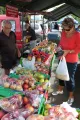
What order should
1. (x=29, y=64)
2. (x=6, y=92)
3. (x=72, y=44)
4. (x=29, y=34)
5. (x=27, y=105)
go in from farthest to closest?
(x=29, y=34)
(x=72, y=44)
(x=29, y=64)
(x=6, y=92)
(x=27, y=105)

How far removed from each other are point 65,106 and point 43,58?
132 inches

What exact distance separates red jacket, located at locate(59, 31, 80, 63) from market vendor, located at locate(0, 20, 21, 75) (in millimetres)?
1179

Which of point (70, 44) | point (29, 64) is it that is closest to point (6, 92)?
Answer: point (29, 64)

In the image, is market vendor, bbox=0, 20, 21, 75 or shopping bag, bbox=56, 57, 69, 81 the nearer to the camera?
shopping bag, bbox=56, 57, 69, 81

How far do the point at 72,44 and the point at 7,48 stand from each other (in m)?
1.51

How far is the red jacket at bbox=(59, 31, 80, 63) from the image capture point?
5.72m

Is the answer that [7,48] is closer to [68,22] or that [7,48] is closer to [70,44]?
[70,44]

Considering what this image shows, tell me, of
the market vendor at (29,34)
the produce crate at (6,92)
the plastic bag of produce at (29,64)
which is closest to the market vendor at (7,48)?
the plastic bag of produce at (29,64)

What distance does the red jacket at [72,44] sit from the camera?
5.72 m

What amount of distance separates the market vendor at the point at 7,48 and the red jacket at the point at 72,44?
1.18 m

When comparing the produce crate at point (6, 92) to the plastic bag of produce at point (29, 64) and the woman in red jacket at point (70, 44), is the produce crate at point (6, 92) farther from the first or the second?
the woman in red jacket at point (70, 44)

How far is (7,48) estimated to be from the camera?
20.9 feet

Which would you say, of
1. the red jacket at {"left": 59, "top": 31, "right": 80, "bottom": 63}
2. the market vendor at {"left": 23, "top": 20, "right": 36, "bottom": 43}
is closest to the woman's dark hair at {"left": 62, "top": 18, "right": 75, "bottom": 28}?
the red jacket at {"left": 59, "top": 31, "right": 80, "bottom": 63}

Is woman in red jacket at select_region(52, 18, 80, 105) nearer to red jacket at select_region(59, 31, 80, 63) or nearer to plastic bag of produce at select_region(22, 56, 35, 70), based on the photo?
red jacket at select_region(59, 31, 80, 63)
